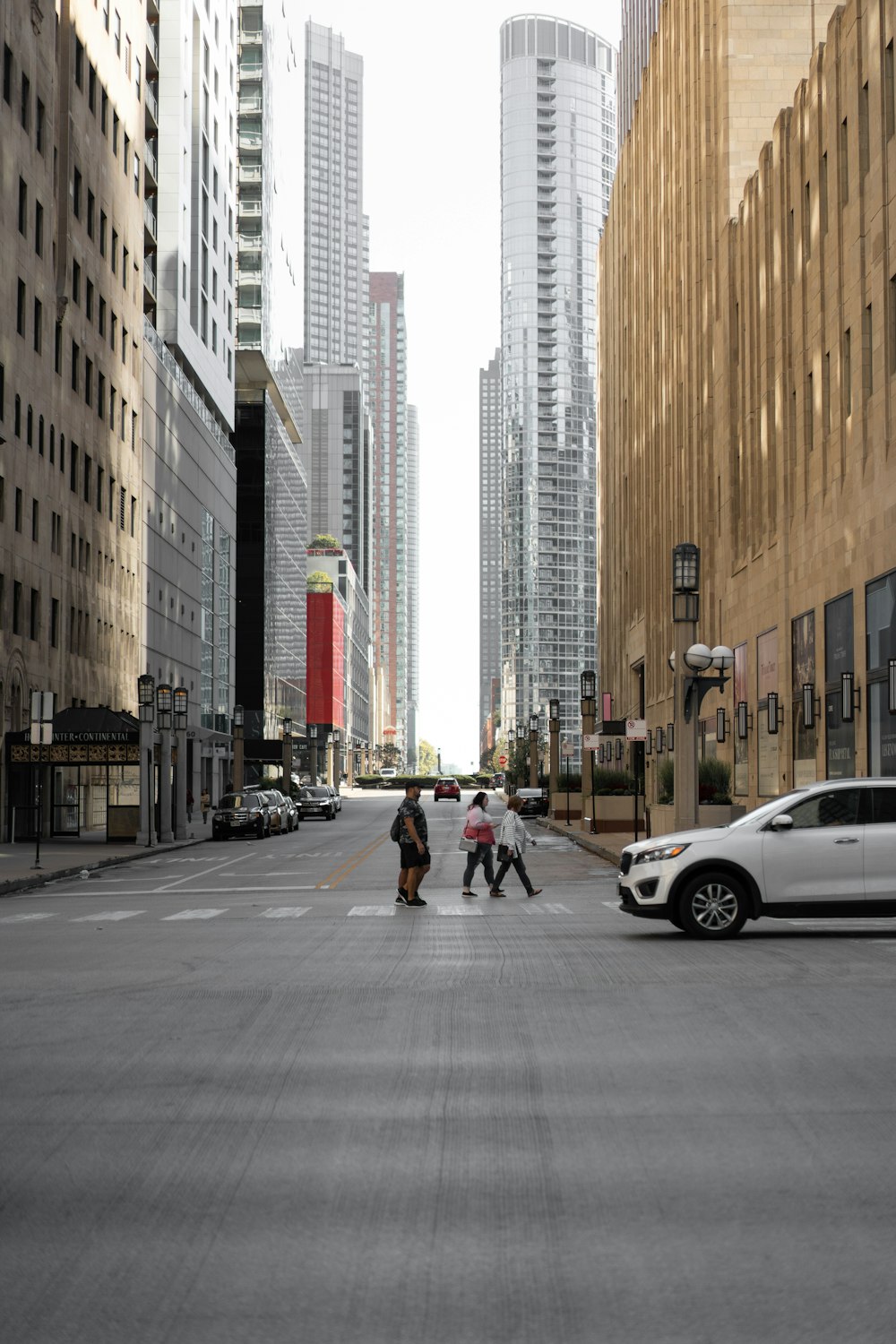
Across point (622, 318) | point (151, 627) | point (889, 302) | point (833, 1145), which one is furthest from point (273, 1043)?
point (622, 318)

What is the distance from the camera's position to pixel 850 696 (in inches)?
1356

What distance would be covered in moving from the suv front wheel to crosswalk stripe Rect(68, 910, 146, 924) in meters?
8.10

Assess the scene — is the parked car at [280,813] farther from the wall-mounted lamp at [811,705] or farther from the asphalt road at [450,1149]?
the asphalt road at [450,1149]

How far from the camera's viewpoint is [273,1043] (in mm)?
10227

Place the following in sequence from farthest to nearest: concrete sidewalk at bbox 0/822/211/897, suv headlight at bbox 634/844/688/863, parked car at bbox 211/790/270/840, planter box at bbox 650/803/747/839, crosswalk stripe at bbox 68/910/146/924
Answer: parked car at bbox 211/790/270/840
planter box at bbox 650/803/747/839
concrete sidewalk at bbox 0/822/211/897
crosswalk stripe at bbox 68/910/146/924
suv headlight at bbox 634/844/688/863

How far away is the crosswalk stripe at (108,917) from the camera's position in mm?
21234

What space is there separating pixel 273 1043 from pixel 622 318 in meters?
89.7

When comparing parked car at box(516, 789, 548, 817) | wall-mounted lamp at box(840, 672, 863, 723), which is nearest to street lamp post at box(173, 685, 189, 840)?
parked car at box(516, 789, 548, 817)

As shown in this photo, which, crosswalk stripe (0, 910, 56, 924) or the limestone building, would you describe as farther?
the limestone building

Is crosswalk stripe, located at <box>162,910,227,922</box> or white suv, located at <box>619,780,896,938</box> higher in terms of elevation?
white suv, located at <box>619,780,896,938</box>

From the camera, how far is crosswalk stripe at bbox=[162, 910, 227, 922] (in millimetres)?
21500

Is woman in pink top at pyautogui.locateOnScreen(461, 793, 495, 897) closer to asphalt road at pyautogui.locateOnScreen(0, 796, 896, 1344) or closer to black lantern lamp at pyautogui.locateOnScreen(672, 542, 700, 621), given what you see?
black lantern lamp at pyautogui.locateOnScreen(672, 542, 700, 621)

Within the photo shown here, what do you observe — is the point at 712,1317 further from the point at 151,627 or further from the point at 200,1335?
the point at 151,627

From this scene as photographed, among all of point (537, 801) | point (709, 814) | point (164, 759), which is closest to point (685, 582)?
point (709, 814)
